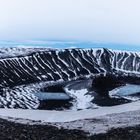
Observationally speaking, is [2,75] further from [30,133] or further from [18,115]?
[30,133]

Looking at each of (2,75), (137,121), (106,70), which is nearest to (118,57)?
(106,70)

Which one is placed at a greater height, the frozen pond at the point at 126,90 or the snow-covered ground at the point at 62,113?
the frozen pond at the point at 126,90

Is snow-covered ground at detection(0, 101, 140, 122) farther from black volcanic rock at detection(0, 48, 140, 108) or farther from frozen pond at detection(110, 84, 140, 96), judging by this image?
black volcanic rock at detection(0, 48, 140, 108)

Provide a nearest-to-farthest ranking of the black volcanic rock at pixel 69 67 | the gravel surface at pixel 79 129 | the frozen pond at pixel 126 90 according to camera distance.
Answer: the gravel surface at pixel 79 129
the frozen pond at pixel 126 90
the black volcanic rock at pixel 69 67

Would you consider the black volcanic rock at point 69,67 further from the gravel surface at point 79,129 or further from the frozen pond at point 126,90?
the gravel surface at point 79,129

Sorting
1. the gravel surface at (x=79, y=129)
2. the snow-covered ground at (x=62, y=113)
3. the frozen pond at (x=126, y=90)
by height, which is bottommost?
the snow-covered ground at (x=62, y=113)

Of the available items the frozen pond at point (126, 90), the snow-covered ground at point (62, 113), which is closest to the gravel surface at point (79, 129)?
the snow-covered ground at point (62, 113)

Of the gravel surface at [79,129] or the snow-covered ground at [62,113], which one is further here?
the snow-covered ground at [62,113]

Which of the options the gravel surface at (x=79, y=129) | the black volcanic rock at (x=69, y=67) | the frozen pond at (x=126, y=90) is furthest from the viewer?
the black volcanic rock at (x=69, y=67)

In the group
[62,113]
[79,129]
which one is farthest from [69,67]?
[79,129]
